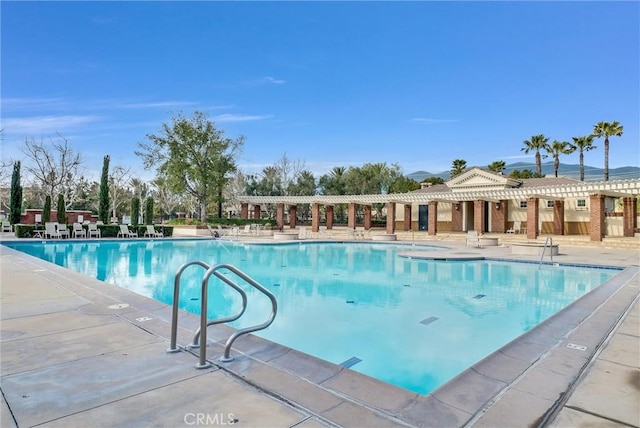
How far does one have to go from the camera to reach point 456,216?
30.0 metres

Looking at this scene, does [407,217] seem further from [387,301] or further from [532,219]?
[387,301]

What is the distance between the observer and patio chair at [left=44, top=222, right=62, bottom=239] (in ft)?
64.1

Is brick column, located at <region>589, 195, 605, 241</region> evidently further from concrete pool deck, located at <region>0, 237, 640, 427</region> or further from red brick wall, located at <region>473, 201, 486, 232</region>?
concrete pool deck, located at <region>0, 237, 640, 427</region>

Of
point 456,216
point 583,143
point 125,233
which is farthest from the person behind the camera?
point 583,143

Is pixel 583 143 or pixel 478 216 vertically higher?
pixel 583 143

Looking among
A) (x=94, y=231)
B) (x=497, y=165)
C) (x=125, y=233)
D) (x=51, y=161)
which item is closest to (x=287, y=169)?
Answer: (x=51, y=161)

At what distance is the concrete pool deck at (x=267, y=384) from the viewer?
7.29ft

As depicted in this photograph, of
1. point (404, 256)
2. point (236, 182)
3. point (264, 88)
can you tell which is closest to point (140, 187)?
point (236, 182)

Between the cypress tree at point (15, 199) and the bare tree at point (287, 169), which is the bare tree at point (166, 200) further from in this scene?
the cypress tree at point (15, 199)

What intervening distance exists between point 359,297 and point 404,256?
293 inches

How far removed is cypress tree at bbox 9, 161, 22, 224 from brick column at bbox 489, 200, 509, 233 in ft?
113
